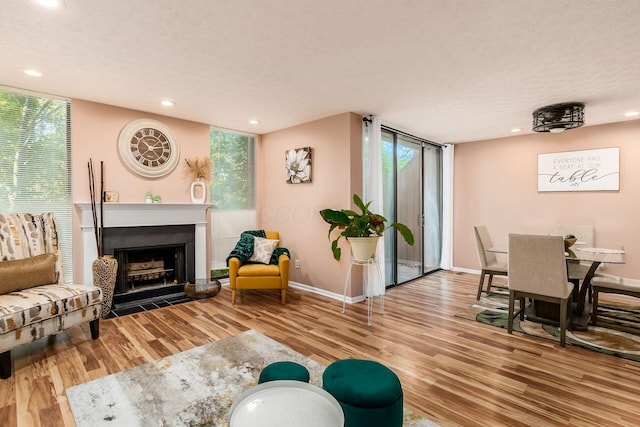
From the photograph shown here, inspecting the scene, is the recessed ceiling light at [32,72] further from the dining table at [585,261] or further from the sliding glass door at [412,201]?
the dining table at [585,261]

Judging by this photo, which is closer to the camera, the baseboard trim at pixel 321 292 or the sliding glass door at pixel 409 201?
the baseboard trim at pixel 321 292

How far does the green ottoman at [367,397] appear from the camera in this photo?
1.32m

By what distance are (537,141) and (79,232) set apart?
6.69m

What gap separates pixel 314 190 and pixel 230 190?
149 cm

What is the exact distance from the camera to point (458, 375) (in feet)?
7.66

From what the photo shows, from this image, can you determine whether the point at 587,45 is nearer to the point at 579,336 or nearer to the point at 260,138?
the point at 579,336

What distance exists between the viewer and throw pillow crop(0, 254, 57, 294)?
2.58 meters

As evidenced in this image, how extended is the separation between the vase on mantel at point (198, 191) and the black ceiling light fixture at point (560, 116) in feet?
14.9

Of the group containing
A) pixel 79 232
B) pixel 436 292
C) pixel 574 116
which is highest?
pixel 574 116

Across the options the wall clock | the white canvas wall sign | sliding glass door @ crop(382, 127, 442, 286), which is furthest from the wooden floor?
the white canvas wall sign

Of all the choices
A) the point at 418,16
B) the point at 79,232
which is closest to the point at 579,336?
the point at 418,16

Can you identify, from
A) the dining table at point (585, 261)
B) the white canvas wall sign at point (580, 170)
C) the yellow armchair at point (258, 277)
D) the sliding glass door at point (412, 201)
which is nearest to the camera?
the dining table at point (585, 261)

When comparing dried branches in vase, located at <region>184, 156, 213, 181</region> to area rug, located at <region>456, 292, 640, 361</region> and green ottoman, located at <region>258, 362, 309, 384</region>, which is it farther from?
area rug, located at <region>456, 292, 640, 361</region>

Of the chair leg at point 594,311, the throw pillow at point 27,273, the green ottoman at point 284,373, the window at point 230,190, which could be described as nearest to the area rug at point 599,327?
the chair leg at point 594,311
